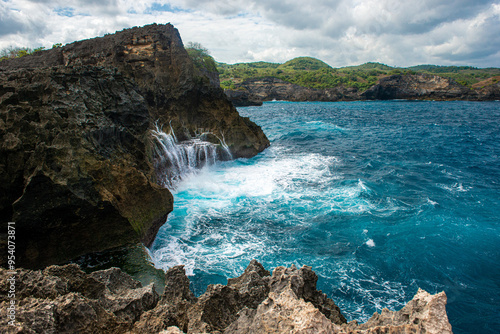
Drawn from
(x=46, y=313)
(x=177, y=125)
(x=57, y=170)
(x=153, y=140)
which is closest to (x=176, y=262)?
(x=57, y=170)

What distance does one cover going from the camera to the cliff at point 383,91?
8388cm

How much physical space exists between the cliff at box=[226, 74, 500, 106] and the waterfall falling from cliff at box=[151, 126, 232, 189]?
6570 cm

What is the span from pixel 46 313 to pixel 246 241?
24.8 ft

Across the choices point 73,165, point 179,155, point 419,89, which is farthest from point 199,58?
point 419,89

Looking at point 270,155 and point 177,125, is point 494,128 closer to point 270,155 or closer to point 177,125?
point 270,155

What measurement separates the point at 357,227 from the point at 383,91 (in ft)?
328

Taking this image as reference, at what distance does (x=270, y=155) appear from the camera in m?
23.1

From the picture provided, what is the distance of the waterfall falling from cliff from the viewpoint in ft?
50.6

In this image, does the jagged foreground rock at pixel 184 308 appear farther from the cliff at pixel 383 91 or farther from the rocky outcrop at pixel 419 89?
the rocky outcrop at pixel 419 89

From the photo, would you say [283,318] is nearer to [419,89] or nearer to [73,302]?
[73,302]

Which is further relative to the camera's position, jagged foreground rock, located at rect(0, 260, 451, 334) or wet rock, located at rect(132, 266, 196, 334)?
wet rock, located at rect(132, 266, 196, 334)

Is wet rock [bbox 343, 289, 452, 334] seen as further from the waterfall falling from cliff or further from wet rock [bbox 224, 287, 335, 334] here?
the waterfall falling from cliff

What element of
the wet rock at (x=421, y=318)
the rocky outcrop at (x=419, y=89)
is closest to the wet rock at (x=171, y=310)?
the wet rock at (x=421, y=318)

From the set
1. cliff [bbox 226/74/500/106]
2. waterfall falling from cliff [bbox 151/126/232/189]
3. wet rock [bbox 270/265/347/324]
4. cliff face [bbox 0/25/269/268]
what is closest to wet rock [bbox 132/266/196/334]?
wet rock [bbox 270/265/347/324]
